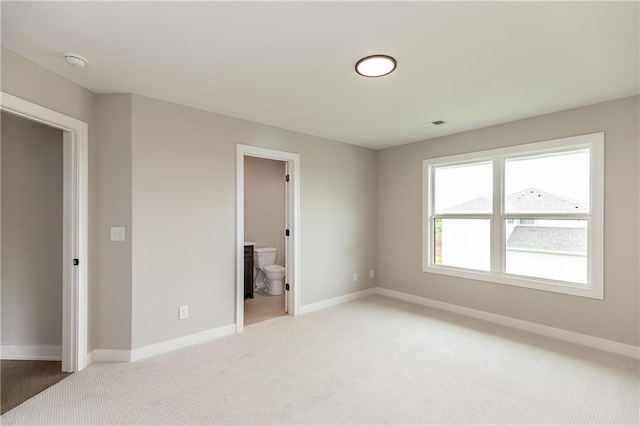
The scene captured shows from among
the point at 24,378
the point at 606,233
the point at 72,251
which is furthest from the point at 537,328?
the point at 24,378

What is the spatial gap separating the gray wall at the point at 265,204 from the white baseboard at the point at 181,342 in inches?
104

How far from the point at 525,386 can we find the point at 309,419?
5.58ft

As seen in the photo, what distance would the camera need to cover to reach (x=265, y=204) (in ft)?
19.6

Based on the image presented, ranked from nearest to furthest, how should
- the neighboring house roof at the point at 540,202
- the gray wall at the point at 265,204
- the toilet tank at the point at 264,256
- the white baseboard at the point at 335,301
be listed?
1. the neighboring house roof at the point at 540,202
2. the white baseboard at the point at 335,301
3. the toilet tank at the point at 264,256
4. the gray wall at the point at 265,204

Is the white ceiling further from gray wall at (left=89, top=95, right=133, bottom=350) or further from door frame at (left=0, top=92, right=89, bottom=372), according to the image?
door frame at (left=0, top=92, right=89, bottom=372)

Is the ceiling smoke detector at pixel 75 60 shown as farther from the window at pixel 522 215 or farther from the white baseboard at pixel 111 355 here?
the window at pixel 522 215

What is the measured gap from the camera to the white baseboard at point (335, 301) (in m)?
4.20

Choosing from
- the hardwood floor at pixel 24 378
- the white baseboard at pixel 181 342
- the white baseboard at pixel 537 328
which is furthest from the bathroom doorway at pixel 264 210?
the hardwood floor at pixel 24 378

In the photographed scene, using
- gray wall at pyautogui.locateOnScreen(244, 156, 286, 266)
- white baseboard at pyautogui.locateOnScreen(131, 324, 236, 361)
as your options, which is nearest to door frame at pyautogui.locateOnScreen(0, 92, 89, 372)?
white baseboard at pyautogui.locateOnScreen(131, 324, 236, 361)

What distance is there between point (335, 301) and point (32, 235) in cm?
355

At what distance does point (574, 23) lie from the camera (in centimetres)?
179

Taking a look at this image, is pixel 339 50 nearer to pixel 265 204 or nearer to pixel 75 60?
pixel 75 60

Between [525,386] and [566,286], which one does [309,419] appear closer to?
[525,386]

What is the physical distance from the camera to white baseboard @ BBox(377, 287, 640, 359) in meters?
2.93
